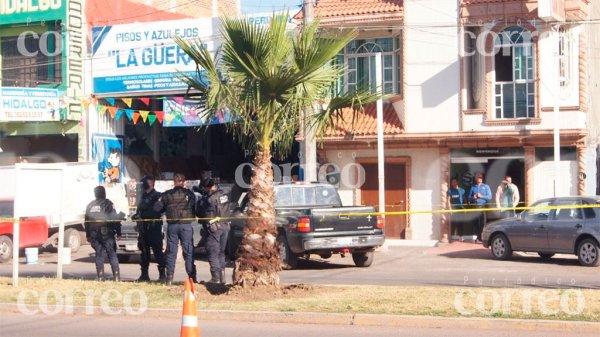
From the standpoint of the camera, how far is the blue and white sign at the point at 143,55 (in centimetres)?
3002

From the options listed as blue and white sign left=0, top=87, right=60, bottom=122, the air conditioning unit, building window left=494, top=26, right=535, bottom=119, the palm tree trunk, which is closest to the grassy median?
the palm tree trunk

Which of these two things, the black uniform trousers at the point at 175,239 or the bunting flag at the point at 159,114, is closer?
the black uniform trousers at the point at 175,239

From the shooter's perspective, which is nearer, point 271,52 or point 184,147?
point 271,52

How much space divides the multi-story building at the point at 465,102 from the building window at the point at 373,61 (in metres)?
0.04

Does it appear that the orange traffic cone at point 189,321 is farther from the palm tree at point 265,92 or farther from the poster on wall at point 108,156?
the poster on wall at point 108,156

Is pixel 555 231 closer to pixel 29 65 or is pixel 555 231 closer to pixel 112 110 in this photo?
pixel 112 110

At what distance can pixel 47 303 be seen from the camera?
13414 mm

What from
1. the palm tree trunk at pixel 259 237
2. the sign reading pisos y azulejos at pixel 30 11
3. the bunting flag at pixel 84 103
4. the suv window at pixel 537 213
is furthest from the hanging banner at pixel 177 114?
the palm tree trunk at pixel 259 237

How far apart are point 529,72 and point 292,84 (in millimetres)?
14704

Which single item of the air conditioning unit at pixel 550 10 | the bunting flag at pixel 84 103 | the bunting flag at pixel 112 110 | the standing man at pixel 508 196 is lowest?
the standing man at pixel 508 196

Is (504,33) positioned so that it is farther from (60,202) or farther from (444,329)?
(444,329)

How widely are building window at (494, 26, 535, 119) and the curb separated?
16.1 meters

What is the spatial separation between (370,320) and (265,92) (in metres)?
3.77

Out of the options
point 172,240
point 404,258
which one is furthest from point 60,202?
point 404,258
